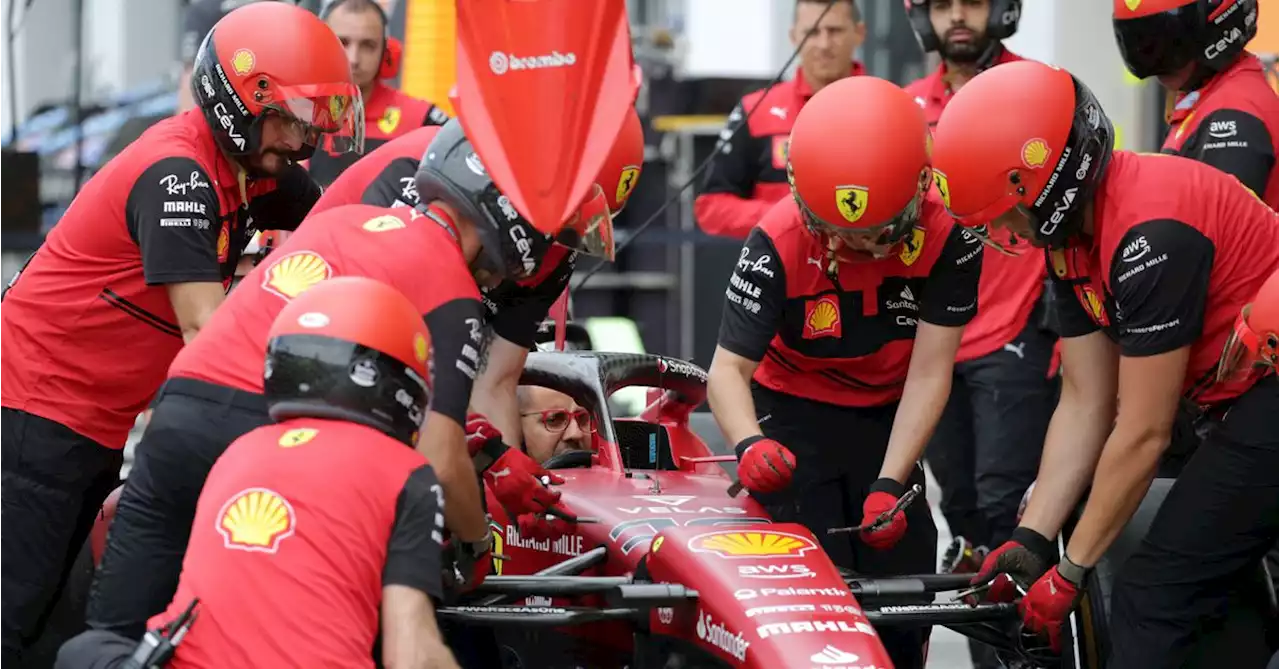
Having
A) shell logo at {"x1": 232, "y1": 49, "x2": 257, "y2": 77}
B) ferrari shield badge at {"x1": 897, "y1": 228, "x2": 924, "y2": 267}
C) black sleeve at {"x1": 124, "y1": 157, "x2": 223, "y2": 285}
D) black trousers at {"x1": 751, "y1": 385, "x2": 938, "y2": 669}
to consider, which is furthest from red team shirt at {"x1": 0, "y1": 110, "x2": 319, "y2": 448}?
ferrari shield badge at {"x1": 897, "y1": 228, "x2": 924, "y2": 267}

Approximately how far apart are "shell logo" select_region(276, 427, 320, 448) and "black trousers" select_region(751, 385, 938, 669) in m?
2.11

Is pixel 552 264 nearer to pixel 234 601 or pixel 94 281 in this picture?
pixel 94 281

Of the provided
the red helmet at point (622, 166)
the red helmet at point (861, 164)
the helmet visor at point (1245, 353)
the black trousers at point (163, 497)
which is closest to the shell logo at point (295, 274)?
the black trousers at point (163, 497)

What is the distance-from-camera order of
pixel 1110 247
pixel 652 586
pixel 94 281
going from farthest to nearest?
pixel 94 281 < pixel 1110 247 < pixel 652 586

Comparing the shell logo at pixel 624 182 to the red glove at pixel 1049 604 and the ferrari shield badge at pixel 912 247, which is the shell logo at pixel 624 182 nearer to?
the ferrari shield badge at pixel 912 247

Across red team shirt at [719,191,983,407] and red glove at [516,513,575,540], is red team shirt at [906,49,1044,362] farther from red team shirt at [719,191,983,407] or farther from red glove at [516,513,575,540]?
red glove at [516,513,575,540]

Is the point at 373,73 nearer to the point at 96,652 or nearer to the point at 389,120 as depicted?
the point at 389,120

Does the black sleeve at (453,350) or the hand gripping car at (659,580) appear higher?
the black sleeve at (453,350)

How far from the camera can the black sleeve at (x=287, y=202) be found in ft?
19.5

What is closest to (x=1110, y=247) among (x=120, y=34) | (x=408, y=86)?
(x=408, y=86)

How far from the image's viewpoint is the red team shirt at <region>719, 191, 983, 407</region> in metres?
5.66

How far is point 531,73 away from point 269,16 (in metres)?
1.00

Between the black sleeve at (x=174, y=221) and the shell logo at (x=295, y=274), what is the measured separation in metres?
0.84

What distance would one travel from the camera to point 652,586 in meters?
4.60
